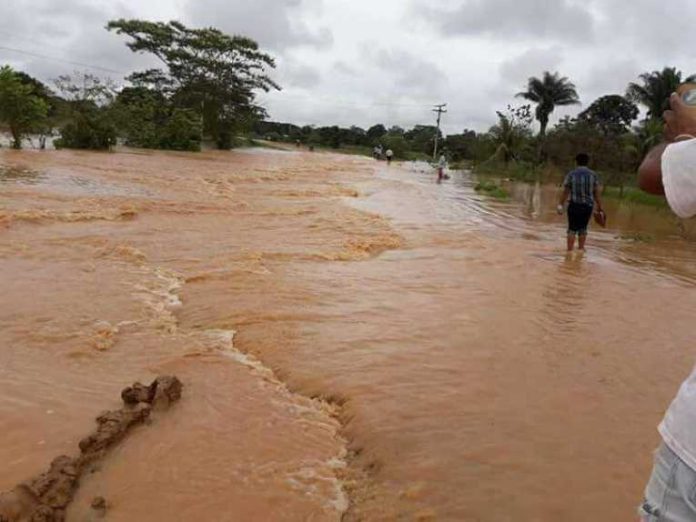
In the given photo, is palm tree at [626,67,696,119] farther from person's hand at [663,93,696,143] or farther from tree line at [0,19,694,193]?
person's hand at [663,93,696,143]

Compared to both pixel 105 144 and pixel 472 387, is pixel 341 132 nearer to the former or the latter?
pixel 105 144

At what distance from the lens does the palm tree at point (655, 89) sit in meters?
37.2

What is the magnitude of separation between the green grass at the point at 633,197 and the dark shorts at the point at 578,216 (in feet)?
49.6

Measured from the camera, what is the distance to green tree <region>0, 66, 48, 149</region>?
73.5ft

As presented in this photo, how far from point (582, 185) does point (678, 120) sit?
8.98 m

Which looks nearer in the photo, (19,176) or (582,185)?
(582,185)

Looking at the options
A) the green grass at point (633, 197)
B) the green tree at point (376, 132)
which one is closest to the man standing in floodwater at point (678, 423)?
the green grass at point (633, 197)

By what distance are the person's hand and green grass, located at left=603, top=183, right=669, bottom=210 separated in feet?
79.8

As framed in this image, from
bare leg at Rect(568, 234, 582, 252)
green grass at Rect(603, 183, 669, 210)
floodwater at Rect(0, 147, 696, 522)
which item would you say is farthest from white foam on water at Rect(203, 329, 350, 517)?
green grass at Rect(603, 183, 669, 210)

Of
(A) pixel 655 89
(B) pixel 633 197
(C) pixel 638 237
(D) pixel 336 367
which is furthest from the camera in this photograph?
(A) pixel 655 89

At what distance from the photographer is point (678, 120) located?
161 cm

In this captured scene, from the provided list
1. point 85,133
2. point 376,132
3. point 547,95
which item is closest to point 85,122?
point 85,133

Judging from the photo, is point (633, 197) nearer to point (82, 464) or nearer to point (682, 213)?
point (82, 464)

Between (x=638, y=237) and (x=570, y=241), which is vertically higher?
(x=570, y=241)
